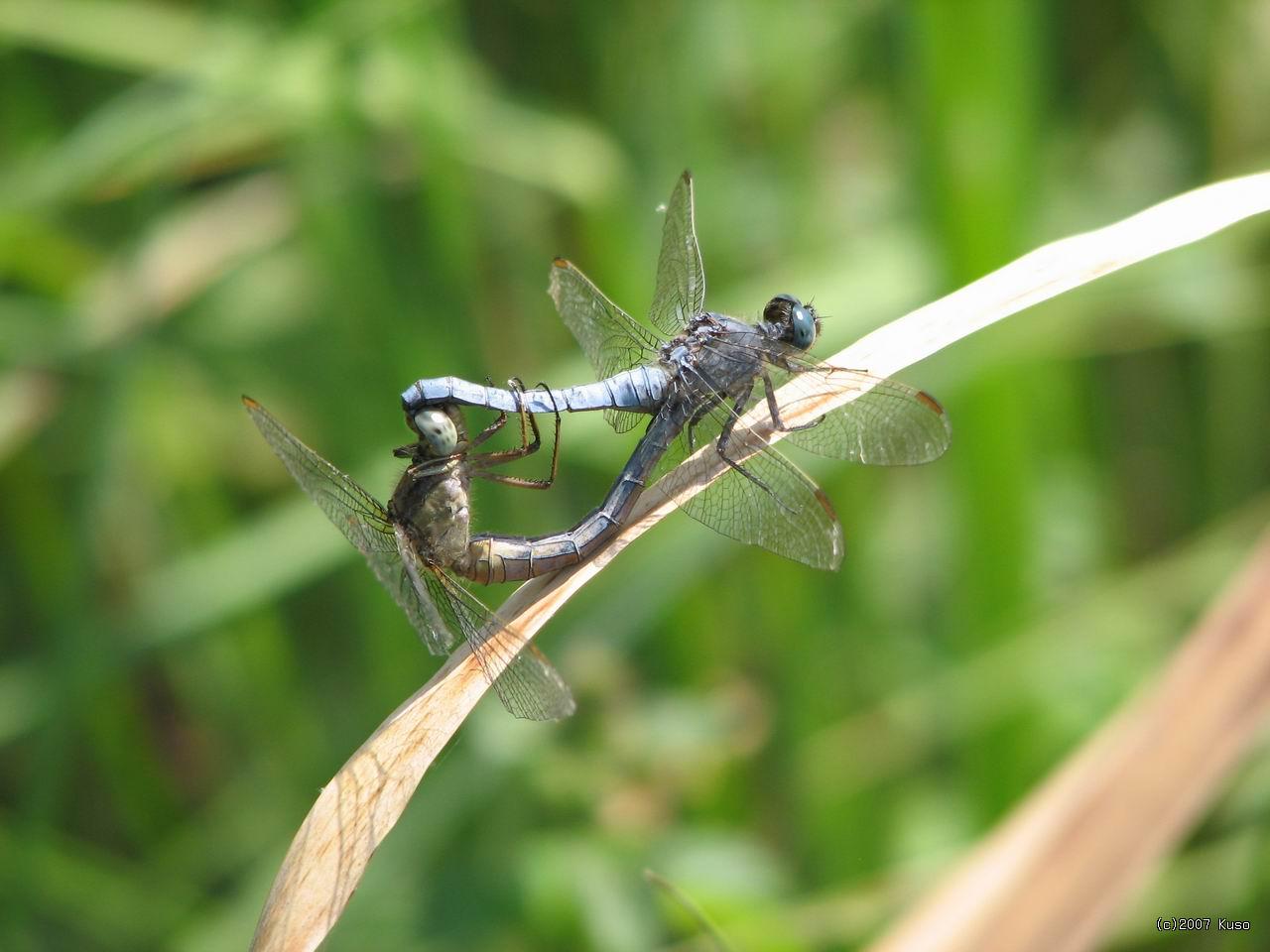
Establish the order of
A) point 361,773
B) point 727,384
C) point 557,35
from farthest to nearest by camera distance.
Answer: point 557,35, point 727,384, point 361,773

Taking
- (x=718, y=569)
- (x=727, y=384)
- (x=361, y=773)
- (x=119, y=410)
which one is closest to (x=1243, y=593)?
(x=727, y=384)

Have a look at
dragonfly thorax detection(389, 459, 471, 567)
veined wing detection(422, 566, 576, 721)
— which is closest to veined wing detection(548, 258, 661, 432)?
dragonfly thorax detection(389, 459, 471, 567)

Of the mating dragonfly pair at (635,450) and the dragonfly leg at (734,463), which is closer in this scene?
the mating dragonfly pair at (635,450)

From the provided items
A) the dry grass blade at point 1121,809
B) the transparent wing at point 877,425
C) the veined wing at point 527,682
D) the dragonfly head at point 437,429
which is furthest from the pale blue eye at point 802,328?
the dry grass blade at point 1121,809

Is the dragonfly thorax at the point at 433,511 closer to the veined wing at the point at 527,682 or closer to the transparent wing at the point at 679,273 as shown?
the veined wing at the point at 527,682

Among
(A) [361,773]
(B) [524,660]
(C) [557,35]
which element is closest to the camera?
(A) [361,773]

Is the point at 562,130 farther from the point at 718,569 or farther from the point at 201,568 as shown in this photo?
the point at 201,568
